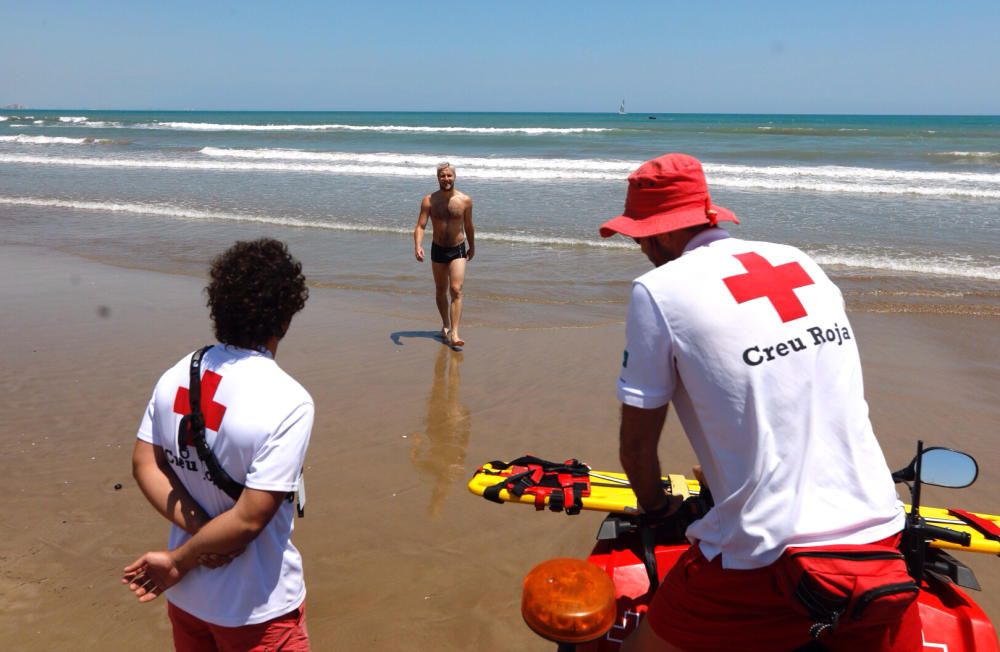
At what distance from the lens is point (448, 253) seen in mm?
7711

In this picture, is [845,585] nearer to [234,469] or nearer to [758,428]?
[758,428]

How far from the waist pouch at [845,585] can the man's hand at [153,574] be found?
1.55 meters

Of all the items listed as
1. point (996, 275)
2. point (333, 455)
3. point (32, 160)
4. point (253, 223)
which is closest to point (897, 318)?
point (996, 275)

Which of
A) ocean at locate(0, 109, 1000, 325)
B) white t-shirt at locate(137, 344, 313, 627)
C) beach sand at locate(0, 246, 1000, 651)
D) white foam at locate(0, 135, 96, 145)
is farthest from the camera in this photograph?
white foam at locate(0, 135, 96, 145)

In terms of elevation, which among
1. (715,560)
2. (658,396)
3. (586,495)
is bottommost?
(586,495)

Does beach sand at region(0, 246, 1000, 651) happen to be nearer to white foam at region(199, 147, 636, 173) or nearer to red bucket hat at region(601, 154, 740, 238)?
red bucket hat at region(601, 154, 740, 238)

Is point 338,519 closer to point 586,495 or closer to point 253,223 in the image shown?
point 586,495

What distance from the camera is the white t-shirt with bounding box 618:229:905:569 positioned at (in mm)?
1736

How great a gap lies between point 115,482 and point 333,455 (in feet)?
4.08

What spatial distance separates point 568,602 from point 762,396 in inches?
24.8

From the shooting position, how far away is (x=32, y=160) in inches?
1057

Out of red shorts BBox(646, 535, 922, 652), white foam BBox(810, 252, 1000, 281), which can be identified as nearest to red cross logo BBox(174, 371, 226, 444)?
red shorts BBox(646, 535, 922, 652)

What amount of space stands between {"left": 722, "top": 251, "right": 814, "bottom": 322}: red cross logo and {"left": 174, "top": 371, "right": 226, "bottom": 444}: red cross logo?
130 cm

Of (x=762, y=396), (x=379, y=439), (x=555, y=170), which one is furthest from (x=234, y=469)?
(x=555, y=170)
